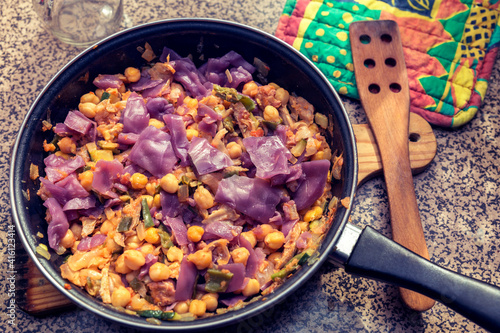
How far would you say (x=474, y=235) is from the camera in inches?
65.8

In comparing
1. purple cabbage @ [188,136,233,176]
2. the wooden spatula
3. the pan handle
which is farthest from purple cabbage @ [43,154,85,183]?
the wooden spatula

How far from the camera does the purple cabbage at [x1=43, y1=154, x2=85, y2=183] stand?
1.42m

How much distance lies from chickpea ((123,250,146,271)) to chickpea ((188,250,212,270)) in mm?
164

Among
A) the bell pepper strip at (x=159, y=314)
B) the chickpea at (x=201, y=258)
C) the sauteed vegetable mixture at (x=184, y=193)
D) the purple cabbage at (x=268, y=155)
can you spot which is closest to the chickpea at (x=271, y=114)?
the sauteed vegetable mixture at (x=184, y=193)

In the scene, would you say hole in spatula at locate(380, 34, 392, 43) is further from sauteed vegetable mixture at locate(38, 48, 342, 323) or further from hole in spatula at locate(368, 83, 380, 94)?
sauteed vegetable mixture at locate(38, 48, 342, 323)

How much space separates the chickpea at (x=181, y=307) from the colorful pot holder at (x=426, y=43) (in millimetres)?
1124

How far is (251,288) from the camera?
1323 millimetres

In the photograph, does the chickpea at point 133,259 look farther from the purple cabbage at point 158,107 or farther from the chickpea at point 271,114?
the chickpea at point 271,114

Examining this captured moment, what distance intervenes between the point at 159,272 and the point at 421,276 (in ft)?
2.71

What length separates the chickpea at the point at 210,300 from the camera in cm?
132

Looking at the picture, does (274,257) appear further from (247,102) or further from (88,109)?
(88,109)

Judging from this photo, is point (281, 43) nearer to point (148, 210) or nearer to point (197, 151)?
point (197, 151)

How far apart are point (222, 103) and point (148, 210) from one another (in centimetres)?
49

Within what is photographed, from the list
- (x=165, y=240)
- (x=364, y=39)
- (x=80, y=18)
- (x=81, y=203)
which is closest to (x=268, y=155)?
(x=165, y=240)
